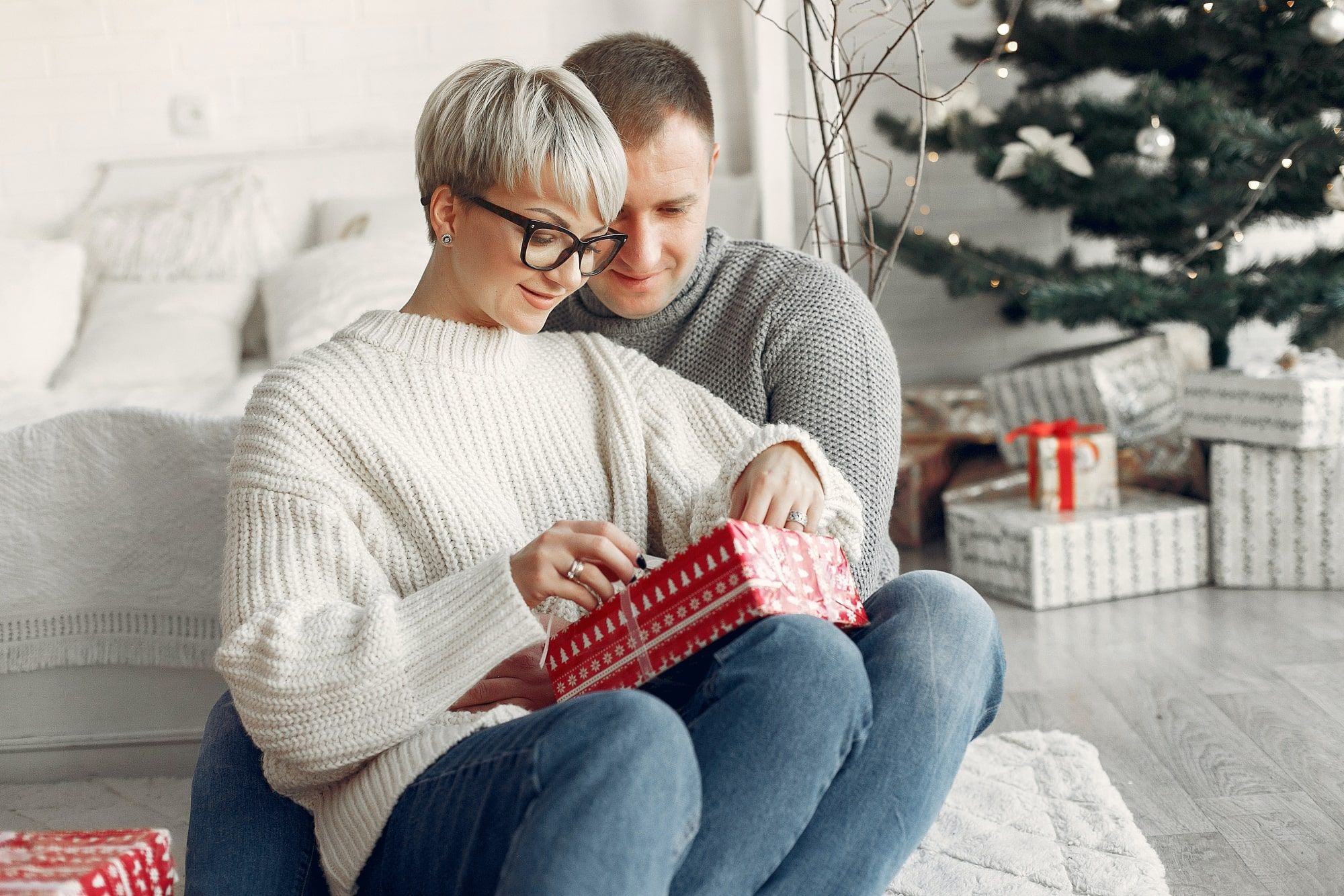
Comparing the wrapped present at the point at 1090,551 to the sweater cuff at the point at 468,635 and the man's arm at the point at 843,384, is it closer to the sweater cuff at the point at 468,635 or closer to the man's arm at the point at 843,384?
the man's arm at the point at 843,384

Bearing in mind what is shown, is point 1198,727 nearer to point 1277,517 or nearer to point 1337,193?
point 1277,517

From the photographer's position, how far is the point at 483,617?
971 mm

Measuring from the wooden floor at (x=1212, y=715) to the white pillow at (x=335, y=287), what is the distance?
138cm

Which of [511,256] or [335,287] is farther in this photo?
[335,287]

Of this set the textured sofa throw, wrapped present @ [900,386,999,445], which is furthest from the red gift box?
wrapped present @ [900,386,999,445]

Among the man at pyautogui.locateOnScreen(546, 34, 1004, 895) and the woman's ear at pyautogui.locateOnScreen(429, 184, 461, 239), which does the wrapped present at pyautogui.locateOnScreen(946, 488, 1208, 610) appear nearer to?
the man at pyautogui.locateOnScreen(546, 34, 1004, 895)

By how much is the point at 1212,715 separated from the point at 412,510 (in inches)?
50.7

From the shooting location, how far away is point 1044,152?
2.65 meters

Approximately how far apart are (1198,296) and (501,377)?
1886 millimetres

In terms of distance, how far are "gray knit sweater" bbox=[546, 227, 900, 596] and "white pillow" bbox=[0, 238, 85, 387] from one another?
1.58 m

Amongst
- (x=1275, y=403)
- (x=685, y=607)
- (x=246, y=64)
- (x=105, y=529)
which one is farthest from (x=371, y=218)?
(x=685, y=607)

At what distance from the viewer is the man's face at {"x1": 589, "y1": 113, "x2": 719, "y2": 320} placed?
1.29 m

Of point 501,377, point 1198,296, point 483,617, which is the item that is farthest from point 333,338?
point 1198,296

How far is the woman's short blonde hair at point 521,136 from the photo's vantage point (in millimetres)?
1094
